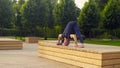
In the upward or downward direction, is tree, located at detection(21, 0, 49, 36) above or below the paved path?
above

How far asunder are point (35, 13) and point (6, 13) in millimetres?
3747

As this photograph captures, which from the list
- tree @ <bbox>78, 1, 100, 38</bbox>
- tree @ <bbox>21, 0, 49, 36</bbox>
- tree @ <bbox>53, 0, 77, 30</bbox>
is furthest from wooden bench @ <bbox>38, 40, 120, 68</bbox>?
tree @ <bbox>21, 0, 49, 36</bbox>

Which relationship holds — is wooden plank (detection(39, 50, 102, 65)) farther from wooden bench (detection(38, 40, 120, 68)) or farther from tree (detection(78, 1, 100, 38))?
tree (detection(78, 1, 100, 38))

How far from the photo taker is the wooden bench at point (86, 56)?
806 centimetres

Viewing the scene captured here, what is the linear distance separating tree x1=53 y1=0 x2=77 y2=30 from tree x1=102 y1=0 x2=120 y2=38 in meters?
3.69

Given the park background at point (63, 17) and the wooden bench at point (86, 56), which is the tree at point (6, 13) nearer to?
the park background at point (63, 17)

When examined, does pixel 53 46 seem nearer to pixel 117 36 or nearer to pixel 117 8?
pixel 117 8

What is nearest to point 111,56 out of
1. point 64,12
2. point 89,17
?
point 89,17

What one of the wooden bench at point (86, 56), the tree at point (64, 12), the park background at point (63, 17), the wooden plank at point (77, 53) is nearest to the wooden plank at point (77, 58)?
the wooden bench at point (86, 56)

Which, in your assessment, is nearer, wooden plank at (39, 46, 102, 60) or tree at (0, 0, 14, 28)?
wooden plank at (39, 46, 102, 60)

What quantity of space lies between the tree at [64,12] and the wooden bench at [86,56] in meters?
19.1

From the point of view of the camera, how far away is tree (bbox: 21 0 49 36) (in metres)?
30.9

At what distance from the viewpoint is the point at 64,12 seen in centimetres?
3088

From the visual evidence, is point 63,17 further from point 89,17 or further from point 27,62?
point 27,62
